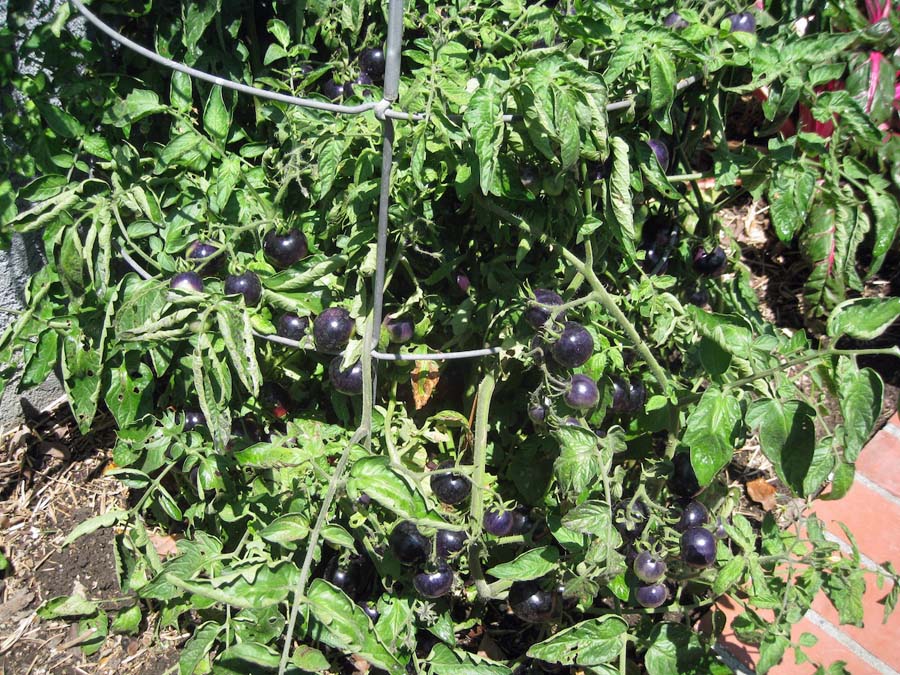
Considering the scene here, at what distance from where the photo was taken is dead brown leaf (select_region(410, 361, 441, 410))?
1927 millimetres

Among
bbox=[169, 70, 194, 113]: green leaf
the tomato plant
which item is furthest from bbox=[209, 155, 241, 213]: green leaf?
bbox=[169, 70, 194, 113]: green leaf

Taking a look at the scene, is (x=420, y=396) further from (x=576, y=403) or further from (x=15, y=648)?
(x=15, y=648)

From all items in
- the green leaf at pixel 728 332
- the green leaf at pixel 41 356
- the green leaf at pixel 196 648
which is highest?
the green leaf at pixel 728 332

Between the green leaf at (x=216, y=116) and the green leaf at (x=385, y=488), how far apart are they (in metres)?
0.90

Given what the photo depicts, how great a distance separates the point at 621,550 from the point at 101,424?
5.34 ft

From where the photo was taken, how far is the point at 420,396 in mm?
1973

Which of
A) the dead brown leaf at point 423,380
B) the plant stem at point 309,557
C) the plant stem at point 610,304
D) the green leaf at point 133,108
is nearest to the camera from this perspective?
the plant stem at point 309,557

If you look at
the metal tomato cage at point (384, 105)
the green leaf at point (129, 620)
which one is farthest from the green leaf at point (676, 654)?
the green leaf at point (129, 620)

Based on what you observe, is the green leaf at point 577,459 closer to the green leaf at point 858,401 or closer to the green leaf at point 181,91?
the green leaf at point 858,401

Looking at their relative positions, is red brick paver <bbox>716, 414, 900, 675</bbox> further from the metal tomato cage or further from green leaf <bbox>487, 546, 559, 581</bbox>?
the metal tomato cage

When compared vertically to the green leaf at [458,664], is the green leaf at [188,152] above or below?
above

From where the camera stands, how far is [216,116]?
1800 millimetres

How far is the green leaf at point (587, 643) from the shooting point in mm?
1529

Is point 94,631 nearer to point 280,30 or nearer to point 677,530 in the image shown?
point 677,530
